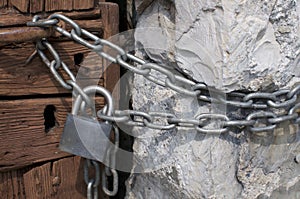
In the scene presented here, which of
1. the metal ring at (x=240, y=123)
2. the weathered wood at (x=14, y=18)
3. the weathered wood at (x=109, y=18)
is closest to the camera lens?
the metal ring at (x=240, y=123)

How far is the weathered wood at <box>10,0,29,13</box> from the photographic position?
1.00 meters

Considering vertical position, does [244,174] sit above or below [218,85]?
below

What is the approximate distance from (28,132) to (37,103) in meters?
0.08

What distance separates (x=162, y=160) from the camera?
1.06 metres

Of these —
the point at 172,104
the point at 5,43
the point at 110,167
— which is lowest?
the point at 110,167

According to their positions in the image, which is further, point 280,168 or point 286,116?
point 280,168

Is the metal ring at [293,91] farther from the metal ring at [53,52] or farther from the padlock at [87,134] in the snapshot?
the metal ring at [53,52]

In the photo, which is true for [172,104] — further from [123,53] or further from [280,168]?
[280,168]

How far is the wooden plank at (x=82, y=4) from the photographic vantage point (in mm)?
1056

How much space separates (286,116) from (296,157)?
0.74 feet

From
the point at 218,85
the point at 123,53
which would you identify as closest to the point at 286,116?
the point at 218,85

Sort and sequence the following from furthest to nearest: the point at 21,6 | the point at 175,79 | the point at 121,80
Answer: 1. the point at 121,80
2. the point at 21,6
3. the point at 175,79

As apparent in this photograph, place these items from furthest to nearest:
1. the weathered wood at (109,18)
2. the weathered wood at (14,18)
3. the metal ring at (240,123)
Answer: the weathered wood at (109,18)
the weathered wood at (14,18)
the metal ring at (240,123)

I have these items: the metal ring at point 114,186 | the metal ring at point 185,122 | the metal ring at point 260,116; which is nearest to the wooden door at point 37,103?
the metal ring at point 114,186
